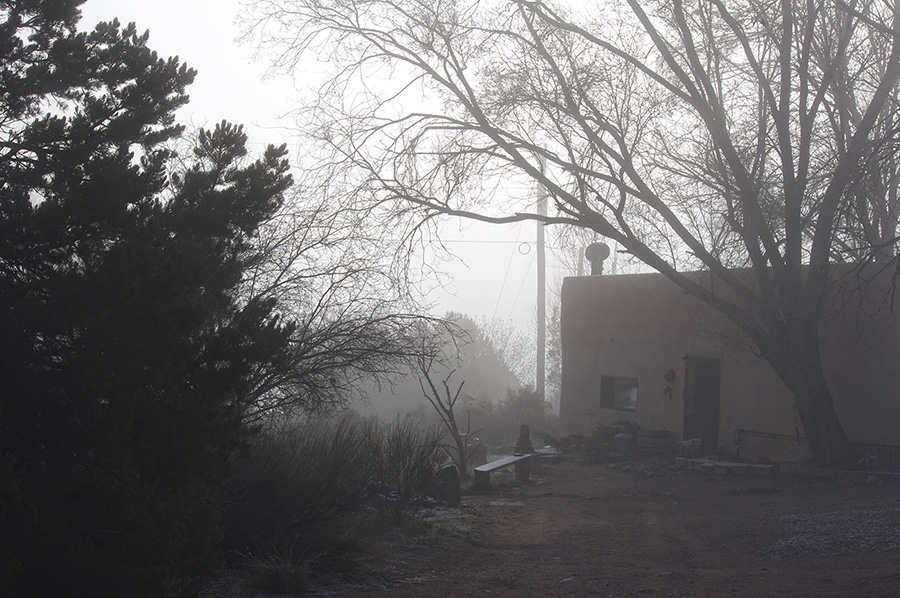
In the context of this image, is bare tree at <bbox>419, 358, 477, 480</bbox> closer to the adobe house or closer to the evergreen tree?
the adobe house

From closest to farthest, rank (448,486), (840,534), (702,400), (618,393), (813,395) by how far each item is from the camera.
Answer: (840,534)
(448,486)
(813,395)
(702,400)
(618,393)

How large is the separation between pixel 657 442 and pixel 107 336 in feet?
49.5

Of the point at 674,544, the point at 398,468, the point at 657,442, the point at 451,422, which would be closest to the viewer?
the point at 674,544

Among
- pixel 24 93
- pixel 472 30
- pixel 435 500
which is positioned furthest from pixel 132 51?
pixel 472 30

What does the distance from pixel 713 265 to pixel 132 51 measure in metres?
9.72

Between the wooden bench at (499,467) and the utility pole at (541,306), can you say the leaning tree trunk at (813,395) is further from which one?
the utility pole at (541,306)

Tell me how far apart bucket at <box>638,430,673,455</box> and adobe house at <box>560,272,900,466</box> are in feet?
1.12

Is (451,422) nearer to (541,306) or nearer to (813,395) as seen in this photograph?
(813,395)

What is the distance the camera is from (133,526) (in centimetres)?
452

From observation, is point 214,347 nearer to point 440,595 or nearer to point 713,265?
point 440,595

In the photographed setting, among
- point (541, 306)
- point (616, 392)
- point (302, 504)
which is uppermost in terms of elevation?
point (541, 306)

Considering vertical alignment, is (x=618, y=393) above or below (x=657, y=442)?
above

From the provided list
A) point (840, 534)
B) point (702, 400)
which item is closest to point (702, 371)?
point (702, 400)

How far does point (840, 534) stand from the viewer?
8219 millimetres
